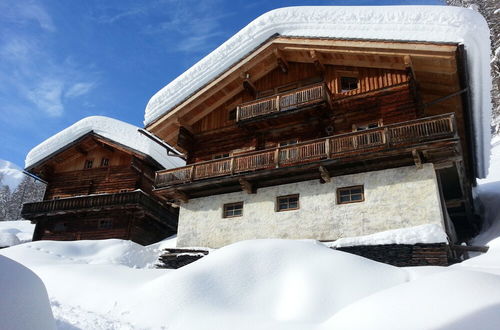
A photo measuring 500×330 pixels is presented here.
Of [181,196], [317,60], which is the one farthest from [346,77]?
[181,196]

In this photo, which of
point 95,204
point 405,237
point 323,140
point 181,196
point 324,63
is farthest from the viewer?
point 95,204

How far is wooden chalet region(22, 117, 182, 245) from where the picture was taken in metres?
25.3

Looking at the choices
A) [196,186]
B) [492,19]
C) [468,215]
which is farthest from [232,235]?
[492,19]

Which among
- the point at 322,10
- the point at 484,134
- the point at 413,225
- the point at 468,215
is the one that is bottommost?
the point at 413,225

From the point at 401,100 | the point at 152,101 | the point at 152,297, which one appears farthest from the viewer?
the point at 152,101

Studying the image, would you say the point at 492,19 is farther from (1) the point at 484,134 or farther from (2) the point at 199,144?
(2) the point at 199,144

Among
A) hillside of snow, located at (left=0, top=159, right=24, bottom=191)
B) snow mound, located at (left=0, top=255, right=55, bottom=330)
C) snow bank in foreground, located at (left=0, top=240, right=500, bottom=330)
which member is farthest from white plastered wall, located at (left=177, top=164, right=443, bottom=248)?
hillside of snow, located at (left=0, top=159, right=24, bottom=191)

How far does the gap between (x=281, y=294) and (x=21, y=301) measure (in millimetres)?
5260

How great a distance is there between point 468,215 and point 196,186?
42.8ft

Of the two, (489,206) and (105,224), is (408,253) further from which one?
(105,224)

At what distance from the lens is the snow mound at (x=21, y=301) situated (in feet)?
13.6

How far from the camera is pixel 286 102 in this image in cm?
1742

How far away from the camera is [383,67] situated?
55.5 feet

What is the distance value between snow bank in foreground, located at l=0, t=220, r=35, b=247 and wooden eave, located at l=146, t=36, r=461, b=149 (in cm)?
1595
